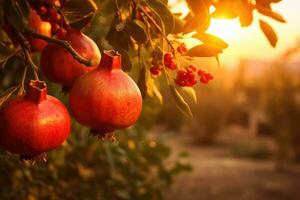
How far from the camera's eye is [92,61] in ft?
4.05

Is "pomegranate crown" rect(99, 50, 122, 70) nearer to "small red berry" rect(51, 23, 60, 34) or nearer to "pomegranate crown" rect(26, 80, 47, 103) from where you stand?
"pomegranate crown" rect(26, 80, 47, 103)

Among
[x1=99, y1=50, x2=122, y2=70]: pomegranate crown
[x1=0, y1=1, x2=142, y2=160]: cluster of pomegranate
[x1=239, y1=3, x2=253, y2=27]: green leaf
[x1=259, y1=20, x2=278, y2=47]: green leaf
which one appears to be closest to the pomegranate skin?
[x1=0, y1=1, x2=142, y2=160]: cluster of pomegranate

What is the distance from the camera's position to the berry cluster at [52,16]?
148 centimetres

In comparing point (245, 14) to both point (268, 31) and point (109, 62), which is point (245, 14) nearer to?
point (268, 31)

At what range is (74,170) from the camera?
3.54m

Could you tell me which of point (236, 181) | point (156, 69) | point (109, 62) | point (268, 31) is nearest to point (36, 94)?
point (109, 62)

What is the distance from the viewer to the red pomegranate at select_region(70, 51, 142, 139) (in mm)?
1138

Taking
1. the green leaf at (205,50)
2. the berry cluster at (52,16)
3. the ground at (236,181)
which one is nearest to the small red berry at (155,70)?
the green leaf at (205,50)

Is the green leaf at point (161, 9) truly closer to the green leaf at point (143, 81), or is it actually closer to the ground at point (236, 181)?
the green leaf at point (143, 81)

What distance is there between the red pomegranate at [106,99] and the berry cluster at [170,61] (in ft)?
0.88

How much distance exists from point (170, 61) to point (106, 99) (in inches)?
13.5

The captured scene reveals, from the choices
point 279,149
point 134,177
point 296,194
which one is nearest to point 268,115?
point 279,149

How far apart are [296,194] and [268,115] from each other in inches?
83.8

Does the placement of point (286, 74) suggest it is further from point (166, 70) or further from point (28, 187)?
point (166, 70)
